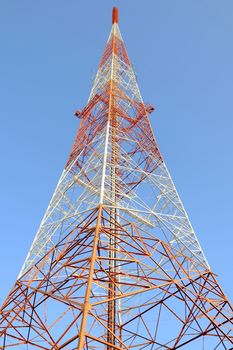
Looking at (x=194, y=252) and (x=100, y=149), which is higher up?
(x=100, y=149)

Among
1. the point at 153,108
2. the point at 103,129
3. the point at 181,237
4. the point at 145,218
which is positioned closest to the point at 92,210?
the point at 145,218

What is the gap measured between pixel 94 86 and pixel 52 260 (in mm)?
13511

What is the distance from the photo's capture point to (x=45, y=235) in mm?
14016

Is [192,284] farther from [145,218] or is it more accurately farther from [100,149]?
[100,149]

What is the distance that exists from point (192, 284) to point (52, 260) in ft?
16.3

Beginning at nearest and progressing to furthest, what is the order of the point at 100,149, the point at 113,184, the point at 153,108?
1. the point at 113,184
2. the point at 100,149
3. the point at 153,108

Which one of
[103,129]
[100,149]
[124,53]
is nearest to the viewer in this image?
[100,149]

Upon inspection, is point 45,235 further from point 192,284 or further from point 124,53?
point 124,53

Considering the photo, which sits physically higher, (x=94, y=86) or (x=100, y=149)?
(x=94, y=86)

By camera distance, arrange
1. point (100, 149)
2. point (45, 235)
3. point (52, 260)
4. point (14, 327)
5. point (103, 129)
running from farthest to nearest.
→ 1. point (103, 129)
2. point (100, 149)
3. point (45, 235)
4. point (52, 260)
5. point (14, 327)

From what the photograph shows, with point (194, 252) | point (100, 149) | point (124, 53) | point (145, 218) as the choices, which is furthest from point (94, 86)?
point (194, 252)

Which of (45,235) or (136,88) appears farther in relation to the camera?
(136,88)

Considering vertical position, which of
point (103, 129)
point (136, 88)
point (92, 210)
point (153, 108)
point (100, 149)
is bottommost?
point (92, 210)

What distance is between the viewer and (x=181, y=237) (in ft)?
45.2
